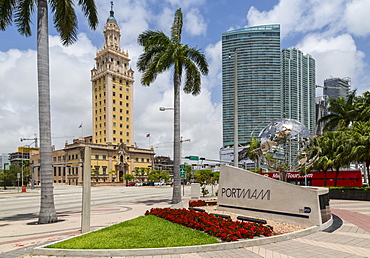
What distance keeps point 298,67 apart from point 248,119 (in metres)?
52.2

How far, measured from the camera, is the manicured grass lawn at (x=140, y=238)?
7.99 meters

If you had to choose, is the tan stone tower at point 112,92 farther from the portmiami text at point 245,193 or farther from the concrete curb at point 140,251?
the concrete curb at point 140,251

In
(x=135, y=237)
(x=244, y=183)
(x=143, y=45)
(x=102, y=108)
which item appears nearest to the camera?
(x=135, y=237)

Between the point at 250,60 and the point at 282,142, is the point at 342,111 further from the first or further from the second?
the point at 282,142

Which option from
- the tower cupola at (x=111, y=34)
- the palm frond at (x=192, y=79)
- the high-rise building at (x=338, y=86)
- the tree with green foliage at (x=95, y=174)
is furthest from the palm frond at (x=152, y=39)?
the high-rise building at (x=338, y=86)

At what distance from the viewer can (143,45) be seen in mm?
22453

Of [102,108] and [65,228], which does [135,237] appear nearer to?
[65,228]

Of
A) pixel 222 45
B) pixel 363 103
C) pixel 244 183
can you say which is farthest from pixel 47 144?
pixel 363 103

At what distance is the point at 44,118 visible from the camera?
555 inches

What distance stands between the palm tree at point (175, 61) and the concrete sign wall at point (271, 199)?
283 inches

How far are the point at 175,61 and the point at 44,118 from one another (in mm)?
11113

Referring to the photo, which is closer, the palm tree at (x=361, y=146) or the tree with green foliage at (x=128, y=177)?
the palm tree at (x=361, y=146)

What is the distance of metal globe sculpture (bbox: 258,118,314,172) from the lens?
1352 cm

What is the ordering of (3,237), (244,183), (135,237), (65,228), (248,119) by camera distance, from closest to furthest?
(135,237), (3,237), (65,228), (244,183), (248,119)
